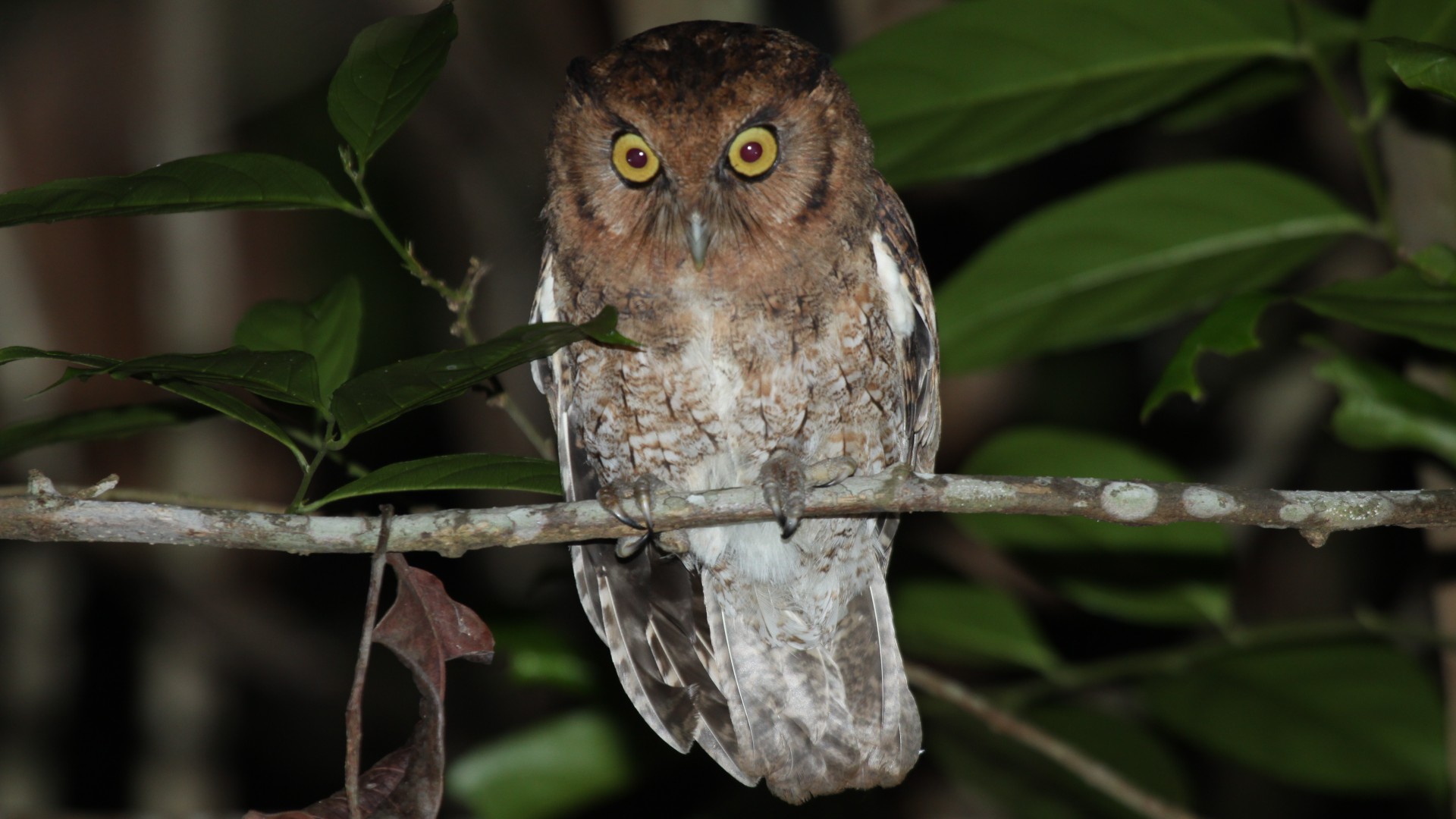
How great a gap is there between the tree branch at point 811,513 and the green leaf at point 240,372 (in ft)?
0.66

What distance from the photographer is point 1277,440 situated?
14.9ft

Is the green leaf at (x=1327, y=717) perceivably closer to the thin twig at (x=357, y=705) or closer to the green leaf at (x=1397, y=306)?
the green leaf at (x=1397, y=306)

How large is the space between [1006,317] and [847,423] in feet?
1.38

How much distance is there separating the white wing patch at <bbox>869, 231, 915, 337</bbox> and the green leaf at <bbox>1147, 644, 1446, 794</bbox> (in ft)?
3.48

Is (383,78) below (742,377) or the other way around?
the other way around

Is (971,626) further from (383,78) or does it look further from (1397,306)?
→ (383,78)

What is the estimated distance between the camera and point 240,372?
1521 mm

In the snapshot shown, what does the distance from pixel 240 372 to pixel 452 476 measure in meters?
0.38

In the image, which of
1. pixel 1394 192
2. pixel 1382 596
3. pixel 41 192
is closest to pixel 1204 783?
A: pixel 1382 596

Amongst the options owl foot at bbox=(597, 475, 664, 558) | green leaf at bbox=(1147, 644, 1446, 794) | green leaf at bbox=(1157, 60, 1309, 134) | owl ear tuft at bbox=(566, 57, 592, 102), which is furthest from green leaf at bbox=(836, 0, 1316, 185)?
green leaf at bbox=(1147, 644, 1446, 794)

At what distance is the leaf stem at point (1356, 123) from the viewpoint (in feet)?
7.95

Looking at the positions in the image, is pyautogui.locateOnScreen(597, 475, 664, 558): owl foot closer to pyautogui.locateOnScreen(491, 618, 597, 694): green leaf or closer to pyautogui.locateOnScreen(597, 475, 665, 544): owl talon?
pyautogui.locateOnScreen(597, 475, 665, 544): owl talon

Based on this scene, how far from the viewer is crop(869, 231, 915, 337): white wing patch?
269 centimetres

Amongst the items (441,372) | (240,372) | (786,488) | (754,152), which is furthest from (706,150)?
(240,372)
